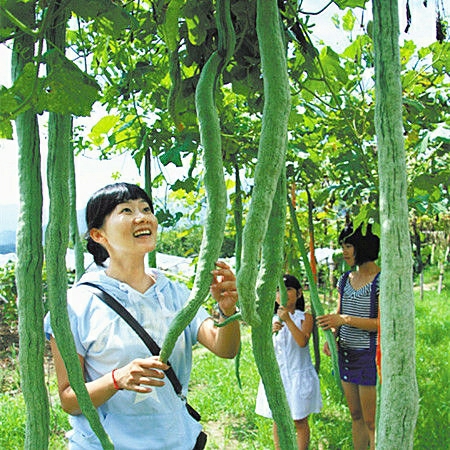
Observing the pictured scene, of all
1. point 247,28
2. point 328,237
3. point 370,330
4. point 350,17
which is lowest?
point 370,330

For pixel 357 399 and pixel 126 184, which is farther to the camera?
pixel 357 399

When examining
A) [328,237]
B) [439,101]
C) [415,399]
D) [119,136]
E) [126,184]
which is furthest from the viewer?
[328,237]

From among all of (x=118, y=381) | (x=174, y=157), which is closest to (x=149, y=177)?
(x=174, y=157)

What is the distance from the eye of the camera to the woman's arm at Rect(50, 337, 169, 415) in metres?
0.93

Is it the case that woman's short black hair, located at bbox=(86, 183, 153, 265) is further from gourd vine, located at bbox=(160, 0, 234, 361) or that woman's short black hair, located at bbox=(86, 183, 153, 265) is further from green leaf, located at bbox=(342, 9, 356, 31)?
green leaf, located at bbox=(342, 9, 356, 31)

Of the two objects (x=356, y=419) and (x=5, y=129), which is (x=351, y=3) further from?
(x=356, y=419)

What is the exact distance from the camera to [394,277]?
53 cm

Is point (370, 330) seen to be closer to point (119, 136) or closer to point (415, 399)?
point (119, 136)

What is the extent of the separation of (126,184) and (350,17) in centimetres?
125

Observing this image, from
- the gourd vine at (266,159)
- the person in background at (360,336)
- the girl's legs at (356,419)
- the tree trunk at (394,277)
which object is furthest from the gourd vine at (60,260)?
the girl's legs at (356,419)

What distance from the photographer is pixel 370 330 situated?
2914 millimetres

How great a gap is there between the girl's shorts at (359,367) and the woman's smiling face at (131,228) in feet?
5.81

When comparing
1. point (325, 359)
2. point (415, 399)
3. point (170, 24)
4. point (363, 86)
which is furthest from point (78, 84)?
point (325, 359)

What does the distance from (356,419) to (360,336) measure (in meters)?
0.44
